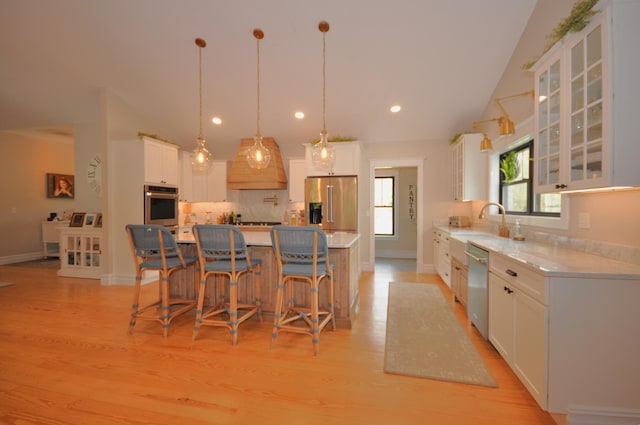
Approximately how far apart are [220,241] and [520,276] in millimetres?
2411

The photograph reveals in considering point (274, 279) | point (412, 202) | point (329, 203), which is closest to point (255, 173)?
point (329, 203)

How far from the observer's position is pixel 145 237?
3010mm

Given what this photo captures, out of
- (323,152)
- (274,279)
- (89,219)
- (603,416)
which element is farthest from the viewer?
(89,219)

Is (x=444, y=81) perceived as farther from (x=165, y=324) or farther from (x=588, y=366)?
(x=165, y=324)

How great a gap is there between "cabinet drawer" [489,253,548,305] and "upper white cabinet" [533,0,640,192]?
64 centimetres

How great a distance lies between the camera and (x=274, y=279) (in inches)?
132

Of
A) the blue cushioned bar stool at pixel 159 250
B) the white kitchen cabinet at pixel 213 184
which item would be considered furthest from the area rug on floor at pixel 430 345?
the white kitchen cabinet at pixel 213 184

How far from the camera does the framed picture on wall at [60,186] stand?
7305mm

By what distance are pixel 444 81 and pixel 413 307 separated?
130 inches

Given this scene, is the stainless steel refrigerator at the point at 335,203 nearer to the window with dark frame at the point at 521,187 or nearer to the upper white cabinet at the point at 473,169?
the upper white cabinet at the point at 473,169

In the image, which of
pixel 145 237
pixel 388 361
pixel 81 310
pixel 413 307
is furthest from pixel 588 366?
pixel 81 310

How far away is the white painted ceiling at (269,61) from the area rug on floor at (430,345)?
3180mm

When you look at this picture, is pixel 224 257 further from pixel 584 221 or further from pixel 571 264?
pixel 584 221

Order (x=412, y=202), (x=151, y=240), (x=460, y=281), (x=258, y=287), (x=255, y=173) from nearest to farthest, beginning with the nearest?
1. (x=151, y=240)
2. (x=258, y=287)
3. (x=460, y=281)
4. (x=255, y=173)
5. (x=412, y=202)
